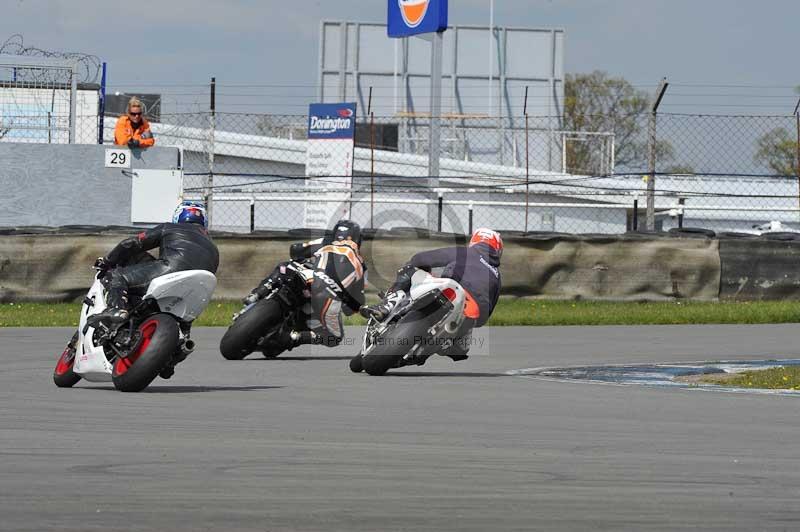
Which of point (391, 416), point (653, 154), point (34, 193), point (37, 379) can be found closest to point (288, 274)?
point (37, 379)

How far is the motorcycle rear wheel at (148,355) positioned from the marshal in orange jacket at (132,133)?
14287 millimetres

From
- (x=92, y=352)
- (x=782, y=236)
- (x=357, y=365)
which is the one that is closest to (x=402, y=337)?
(x=357, y=365)

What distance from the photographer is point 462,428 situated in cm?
824

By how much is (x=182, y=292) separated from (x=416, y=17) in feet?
56.0

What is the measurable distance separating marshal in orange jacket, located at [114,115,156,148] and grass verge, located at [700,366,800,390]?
45.2 ft

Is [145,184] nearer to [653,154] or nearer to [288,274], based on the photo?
[653,154]

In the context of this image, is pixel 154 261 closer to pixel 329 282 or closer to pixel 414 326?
pixel 414 326

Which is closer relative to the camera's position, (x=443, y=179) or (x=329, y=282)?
(x=329, y=282)

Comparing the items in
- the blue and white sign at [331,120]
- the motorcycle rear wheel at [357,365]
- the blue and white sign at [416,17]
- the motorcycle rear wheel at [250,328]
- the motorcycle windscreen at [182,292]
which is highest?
the blue and white sign at [416,17]

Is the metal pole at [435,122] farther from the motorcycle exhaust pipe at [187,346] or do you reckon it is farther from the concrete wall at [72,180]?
the motorcycle exhaust pipe at [187,346]

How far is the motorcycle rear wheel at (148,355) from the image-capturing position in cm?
978

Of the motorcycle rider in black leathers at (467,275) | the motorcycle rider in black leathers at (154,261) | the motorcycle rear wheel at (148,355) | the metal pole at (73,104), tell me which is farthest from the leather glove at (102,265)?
the metal pole at (73,104)

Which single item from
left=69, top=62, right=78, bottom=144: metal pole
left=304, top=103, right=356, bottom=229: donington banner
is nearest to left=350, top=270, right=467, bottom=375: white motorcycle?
left=304, top=103, right=356, bottom=229: donington banner

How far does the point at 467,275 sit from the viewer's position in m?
12.2
